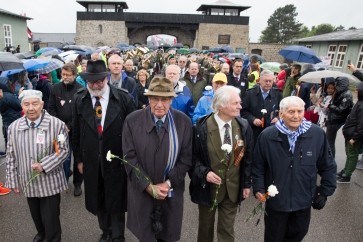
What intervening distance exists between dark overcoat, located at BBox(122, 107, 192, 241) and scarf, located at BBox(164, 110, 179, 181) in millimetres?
34

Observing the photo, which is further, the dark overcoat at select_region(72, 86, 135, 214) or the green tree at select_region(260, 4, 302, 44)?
the green tree at select_region(260, 4, 302, 44)

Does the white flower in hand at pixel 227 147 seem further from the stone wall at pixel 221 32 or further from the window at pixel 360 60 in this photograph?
the stone wall at pixel 221 32

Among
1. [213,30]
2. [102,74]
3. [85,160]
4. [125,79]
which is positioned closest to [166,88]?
[102,74]

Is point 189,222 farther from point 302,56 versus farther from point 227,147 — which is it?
point 302,56

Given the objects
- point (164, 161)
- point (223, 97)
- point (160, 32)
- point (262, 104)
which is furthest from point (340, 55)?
point (160, 32)

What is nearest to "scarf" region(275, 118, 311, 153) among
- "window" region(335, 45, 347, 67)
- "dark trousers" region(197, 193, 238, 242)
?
"dark trousers" region(197, 193, 238, 242)

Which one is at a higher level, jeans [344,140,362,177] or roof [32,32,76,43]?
roof [32,32,76,43]

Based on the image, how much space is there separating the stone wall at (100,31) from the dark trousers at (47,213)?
140 ft

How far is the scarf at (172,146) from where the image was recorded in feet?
8.71

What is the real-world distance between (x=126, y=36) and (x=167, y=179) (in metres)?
43.5

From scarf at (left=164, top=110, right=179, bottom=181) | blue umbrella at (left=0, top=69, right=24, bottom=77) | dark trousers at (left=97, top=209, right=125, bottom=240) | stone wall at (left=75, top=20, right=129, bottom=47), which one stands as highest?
stone wall at (left=75, top=20, right=129, bottom=47)

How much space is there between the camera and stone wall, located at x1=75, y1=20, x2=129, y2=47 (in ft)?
138

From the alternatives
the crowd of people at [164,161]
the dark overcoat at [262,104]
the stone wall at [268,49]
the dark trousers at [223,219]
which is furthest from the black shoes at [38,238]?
the stone wall at [268,49]

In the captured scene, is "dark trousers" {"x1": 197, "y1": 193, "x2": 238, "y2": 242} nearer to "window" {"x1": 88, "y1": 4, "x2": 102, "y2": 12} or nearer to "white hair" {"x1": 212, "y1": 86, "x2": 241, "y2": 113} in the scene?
"white hair" {"x1": 212, "y1": 86, "x2": 241, "y2": 113}
